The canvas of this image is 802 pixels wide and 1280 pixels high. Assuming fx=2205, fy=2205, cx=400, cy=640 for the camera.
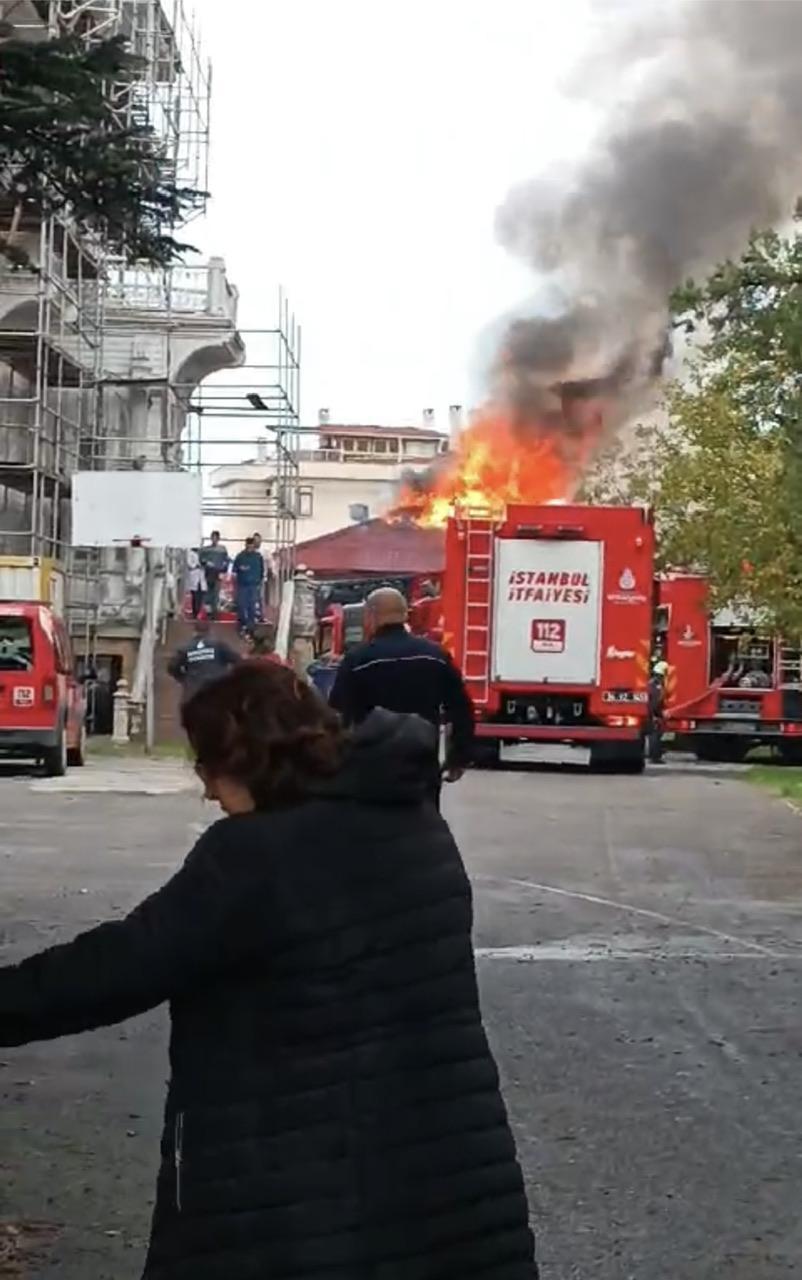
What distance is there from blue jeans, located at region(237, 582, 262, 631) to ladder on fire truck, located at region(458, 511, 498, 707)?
223 inches

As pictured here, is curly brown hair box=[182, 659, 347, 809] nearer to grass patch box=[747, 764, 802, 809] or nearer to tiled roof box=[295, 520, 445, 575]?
grass patch box=[747, 764, 802, 809]

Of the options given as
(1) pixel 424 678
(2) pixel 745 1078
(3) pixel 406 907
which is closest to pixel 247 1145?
(3) pixel 406 907

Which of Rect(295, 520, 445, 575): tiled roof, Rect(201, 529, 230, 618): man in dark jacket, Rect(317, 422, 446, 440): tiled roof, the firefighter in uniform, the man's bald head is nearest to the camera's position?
the man's bald head

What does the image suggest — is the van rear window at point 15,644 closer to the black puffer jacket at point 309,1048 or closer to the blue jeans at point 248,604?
the blue jeans at point 248,604

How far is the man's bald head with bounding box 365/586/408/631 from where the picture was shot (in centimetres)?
1034

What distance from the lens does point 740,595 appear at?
3403cm

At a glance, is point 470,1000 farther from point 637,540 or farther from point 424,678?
point 637,540

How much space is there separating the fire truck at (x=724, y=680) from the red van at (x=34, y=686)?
41.6 feet

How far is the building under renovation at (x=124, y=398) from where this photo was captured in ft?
108

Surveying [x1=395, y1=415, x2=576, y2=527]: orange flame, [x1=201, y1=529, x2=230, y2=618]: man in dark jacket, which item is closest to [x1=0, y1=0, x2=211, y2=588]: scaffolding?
[x1=201, y1=529, x2=230, y2=618]: man in dark jacket

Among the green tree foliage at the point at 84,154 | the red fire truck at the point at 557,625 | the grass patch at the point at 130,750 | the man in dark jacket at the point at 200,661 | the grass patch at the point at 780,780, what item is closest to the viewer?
the man in dark jacket at the point at 200,661

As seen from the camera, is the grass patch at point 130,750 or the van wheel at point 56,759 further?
the grass patch at point 130,750

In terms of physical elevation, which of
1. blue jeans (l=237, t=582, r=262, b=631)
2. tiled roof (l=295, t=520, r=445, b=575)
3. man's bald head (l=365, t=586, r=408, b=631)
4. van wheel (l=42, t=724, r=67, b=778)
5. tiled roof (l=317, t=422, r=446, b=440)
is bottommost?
van wheel (l=42, t=724, r=67, b=778)

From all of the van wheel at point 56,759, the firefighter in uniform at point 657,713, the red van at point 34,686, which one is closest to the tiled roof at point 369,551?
the firefighter in uniform at point 657,713
